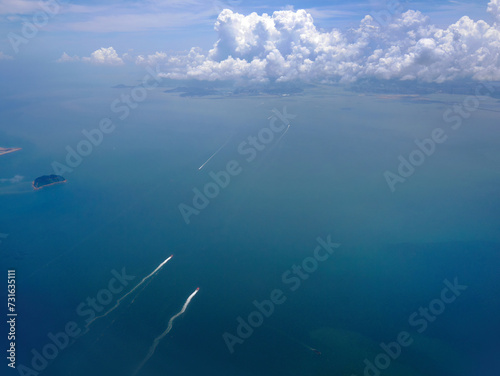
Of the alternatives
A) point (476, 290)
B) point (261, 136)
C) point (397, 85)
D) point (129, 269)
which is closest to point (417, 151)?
point (261, 136)

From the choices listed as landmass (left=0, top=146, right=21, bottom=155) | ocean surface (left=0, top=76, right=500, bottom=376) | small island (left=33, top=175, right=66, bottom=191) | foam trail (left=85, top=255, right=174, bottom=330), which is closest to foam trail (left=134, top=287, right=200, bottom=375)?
ocean surface (left=0, top=76, right=500, bottom=376)

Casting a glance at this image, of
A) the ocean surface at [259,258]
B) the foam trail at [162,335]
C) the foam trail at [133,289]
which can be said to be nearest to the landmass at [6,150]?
the ocean surface at [259,258]

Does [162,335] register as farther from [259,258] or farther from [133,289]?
[259,258]

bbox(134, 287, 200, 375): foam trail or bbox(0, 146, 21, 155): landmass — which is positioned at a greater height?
bbox(0, 146, 21, 155): landmass

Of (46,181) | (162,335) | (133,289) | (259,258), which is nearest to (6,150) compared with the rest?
(46,181)

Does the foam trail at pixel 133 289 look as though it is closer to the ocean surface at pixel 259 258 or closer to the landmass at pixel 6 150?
the ocean surface at pixel 259 258

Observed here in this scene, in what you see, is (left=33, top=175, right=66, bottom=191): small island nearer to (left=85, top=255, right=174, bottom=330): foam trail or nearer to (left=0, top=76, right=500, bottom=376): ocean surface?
(left=0, top=76, right=500, bottom=376): ocean surface
